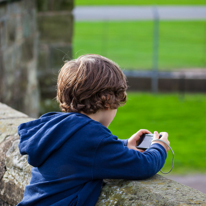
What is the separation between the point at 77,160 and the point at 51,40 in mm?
4181

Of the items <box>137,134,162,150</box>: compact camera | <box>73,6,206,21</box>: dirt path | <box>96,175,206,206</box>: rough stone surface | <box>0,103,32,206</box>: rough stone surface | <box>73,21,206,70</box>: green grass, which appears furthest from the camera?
<box>73,21,206,70</box>: green grass

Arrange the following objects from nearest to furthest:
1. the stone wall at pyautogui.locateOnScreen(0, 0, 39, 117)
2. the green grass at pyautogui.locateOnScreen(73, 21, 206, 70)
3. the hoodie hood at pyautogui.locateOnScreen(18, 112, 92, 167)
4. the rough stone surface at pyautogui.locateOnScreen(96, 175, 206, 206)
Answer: the rough stone surface at pyautogui.locateOnScreen(96, 175, 206, 206), the hoodie hood at pyautogui.locateOnScreen(18, 112, 92, 167), the stone wall at pyautogui.locateOnScreen(0, 0, 39, 117), the green grass at pyautogui.locateOnScreen(73, 21, 206, 70)

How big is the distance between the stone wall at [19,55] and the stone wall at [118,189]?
2.20 meters

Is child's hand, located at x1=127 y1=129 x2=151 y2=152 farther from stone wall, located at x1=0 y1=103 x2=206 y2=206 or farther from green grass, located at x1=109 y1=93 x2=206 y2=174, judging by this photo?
green grass, located at x1=109 y1=93 x2=206 y2=174

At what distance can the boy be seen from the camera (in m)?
1.36

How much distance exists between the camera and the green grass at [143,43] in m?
12.7

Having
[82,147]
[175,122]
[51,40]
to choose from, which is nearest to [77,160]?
[82,147]

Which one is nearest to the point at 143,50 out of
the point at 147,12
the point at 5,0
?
the point at 147,12

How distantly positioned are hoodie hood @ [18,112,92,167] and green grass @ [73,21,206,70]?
30.3 feet

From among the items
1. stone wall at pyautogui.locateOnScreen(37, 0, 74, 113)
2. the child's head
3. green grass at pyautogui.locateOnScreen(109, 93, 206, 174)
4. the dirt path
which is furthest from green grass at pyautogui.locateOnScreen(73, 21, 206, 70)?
the child's head

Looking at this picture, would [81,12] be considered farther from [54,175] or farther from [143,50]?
[54,175]

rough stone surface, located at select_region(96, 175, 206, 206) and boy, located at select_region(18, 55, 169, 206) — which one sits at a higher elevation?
boy, located at select_region(18, 55, 169, 206)

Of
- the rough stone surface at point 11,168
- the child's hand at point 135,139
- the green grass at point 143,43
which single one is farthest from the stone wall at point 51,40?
the green grass at point 143,43

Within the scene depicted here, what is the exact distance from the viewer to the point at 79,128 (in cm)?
138
